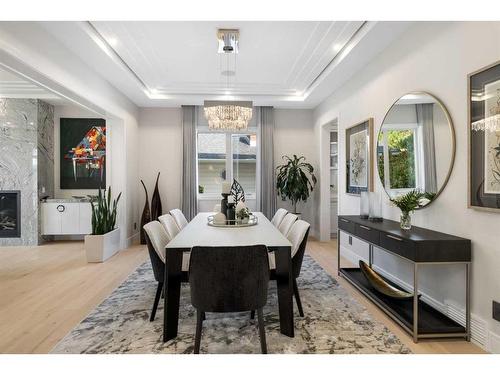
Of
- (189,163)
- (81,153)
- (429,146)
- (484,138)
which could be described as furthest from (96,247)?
(484,138)

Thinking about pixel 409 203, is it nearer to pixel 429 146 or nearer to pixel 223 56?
pixel 429 146

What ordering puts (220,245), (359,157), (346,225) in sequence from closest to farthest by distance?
1. (220,245)
2. (346,225)
3. (359,157)

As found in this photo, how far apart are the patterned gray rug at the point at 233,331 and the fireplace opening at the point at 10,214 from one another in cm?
361

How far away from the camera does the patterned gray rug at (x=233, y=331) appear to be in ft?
6.70

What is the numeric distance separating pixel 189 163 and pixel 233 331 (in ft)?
13.4

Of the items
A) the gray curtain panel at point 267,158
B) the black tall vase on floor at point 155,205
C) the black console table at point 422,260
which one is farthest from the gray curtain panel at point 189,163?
the black console table at point 422,260

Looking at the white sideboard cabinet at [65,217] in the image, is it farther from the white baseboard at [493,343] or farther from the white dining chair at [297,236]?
the white baseboard at [493,343]

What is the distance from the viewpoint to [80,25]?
2.82 metres

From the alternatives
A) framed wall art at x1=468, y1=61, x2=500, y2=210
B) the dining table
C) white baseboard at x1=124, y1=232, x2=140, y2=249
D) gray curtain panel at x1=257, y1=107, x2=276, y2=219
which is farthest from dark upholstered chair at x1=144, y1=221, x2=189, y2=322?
gray curtain panel at x1=257, y1=107, x2=276, y2=219

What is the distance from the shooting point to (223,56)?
3.87 meters

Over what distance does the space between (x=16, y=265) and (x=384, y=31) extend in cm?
539

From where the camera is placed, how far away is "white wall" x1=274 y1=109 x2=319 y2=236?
242 inches
